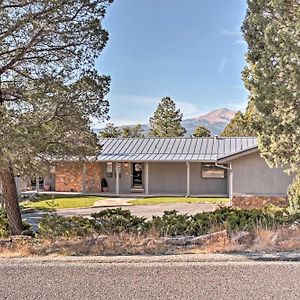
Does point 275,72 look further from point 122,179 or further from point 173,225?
point 122,179

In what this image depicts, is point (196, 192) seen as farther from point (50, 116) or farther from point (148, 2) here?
point (50, 116)

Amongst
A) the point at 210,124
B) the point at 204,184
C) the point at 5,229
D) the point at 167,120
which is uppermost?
the point at 210,124

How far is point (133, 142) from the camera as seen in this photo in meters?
31.1

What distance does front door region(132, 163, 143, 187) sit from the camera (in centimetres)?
3019

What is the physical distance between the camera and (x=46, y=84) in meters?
9.34

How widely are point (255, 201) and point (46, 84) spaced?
1439cm

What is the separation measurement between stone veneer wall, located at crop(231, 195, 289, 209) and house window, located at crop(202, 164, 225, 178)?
6591 millimetres

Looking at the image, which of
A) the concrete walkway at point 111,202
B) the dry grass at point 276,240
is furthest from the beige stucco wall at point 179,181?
the dry grass at point 276,240

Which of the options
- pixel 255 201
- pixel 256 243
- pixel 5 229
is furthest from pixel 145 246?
pixel 255 201

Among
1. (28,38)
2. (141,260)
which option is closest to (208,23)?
(28,38)

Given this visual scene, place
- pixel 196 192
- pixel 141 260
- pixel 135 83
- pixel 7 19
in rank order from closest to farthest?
pixel 141 260 → pixel 7 19 → pixel 135 83 → pixel 196 192

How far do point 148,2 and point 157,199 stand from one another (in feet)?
41.5

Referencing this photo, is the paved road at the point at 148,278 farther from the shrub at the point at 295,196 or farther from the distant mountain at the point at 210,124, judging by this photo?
the distant mountain at the point at 210,124

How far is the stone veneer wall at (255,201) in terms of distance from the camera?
20.1m
